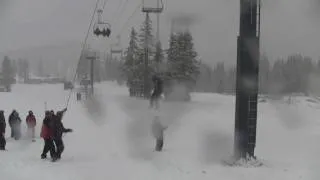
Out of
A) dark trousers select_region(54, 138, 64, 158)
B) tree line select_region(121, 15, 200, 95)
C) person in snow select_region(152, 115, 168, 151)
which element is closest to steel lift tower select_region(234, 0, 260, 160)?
person in snow select_region(152, 115, 168, 151)

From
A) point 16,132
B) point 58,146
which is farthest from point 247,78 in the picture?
point 16,132

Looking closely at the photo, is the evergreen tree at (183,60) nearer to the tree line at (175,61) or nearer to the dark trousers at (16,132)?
the tree line at (175,61)

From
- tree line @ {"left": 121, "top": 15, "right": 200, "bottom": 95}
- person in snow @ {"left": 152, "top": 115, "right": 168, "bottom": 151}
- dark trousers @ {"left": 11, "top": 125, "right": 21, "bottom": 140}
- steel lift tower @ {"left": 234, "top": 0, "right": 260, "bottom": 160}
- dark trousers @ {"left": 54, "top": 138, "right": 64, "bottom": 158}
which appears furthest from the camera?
tree line @ {"left": 121, "top": 15, "right": 200, "bottom": 95}

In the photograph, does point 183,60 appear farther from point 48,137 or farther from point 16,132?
point 48,137

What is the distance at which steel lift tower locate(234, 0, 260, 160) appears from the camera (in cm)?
1410

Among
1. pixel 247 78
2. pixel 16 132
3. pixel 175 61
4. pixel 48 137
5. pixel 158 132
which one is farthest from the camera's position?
pixel 175 61

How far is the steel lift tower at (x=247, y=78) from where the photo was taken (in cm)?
1410

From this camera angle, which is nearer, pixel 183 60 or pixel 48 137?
pixel 48 137

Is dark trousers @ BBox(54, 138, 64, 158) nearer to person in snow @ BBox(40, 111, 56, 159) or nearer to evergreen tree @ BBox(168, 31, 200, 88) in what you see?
person in snow @ BBox(40, 111, 56, 159)

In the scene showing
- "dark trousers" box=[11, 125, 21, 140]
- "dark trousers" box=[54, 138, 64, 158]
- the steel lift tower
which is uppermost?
the steel lift tower

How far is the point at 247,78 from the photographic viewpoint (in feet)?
47.3

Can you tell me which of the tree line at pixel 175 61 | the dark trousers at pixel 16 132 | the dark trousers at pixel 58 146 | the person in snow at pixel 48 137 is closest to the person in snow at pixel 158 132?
the dark trousers at pixel 58 146

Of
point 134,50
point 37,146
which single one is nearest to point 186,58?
point 134,50

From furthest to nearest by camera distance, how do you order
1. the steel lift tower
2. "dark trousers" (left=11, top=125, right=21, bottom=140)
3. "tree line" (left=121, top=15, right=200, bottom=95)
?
"tree line" (left=121, top=15, right=200, bottom=95), "dark trousers" (left=11, top=125, right=21, bottom=140), the steel lift tower
